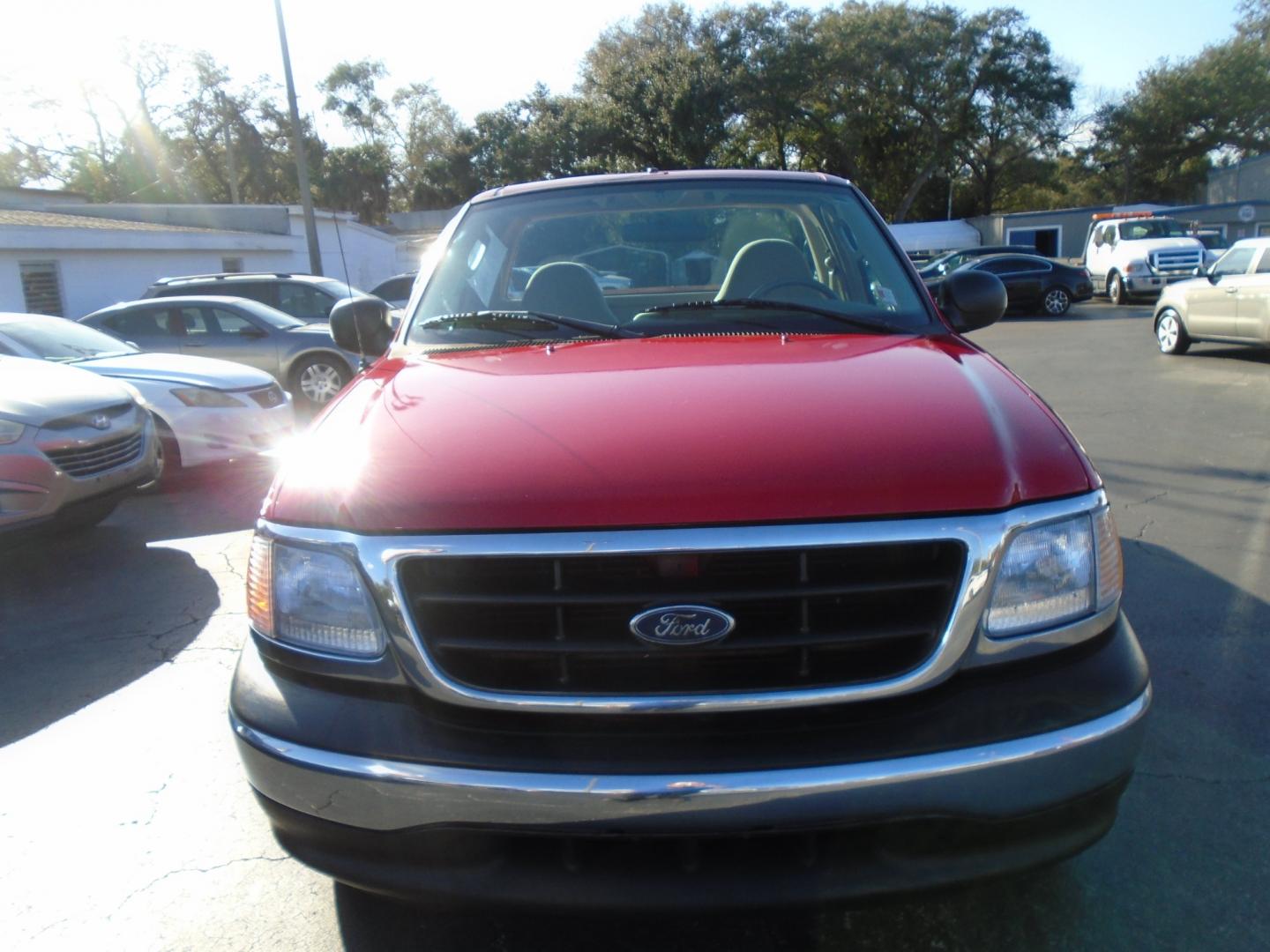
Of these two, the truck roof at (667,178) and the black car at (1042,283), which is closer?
the truck roof at (667,178)

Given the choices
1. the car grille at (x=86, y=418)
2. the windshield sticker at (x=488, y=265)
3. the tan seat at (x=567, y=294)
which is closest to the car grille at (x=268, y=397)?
the car grille at (x=86, y=418)

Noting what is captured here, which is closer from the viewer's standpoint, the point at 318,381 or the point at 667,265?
the point at 667,265

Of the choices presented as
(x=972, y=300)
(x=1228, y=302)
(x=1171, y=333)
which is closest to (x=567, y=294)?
(x=972, y=300)

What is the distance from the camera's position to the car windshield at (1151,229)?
81.7ft

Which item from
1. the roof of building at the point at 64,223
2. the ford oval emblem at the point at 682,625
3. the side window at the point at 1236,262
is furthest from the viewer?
the roof of building at the point at 64,223

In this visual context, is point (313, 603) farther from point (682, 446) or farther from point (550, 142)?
point (550, 142)

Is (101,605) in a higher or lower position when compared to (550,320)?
lower

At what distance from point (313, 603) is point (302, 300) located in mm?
11824

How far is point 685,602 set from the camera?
1.91 metres

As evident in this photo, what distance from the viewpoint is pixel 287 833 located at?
2.02 metres

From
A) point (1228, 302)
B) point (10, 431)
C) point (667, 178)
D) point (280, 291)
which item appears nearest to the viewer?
point (667, 178)

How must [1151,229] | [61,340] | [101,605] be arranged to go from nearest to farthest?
[101,605], [61,340], [1151,229]

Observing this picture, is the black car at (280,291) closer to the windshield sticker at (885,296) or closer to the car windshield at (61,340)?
the car windshield at (61,340)

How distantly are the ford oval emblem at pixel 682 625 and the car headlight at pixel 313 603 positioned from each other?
53 cm
